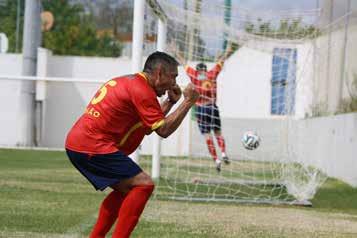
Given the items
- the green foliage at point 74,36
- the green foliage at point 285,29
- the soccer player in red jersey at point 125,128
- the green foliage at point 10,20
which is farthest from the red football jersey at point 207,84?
Answer: the green foliage at point 10,20

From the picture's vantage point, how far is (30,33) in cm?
2656

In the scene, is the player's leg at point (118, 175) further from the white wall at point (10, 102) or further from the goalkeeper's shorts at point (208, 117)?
the white wall at point (10, 102)

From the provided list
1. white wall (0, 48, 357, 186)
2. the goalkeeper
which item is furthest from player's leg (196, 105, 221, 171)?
white wall (0, 48, 357, 186)

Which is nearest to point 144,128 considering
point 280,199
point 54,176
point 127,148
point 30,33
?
point 127,148

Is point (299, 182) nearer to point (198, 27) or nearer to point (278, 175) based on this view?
point (278, 175)

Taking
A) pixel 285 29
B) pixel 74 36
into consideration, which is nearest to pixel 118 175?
pixel 285 29

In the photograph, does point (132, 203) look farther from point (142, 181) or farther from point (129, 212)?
point (142, 181)

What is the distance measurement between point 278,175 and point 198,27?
3044 mm

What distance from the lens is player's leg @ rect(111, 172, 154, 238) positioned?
5.57 m

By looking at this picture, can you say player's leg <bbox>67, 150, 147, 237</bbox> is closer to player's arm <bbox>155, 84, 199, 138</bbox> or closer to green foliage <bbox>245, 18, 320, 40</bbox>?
player's arm <bbox>155, 84, 199, 138</bbox>

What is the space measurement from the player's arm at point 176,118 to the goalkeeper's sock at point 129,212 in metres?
0.46

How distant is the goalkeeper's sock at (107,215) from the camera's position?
5.89 meters

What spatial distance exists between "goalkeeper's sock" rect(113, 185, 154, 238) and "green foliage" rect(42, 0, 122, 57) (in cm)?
3816

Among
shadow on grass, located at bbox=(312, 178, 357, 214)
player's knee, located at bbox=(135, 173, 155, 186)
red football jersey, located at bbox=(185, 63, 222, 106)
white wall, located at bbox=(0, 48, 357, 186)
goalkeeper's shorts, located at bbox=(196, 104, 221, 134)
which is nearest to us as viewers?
player's knee, located at bbox=(135, 173, 155, 186)
